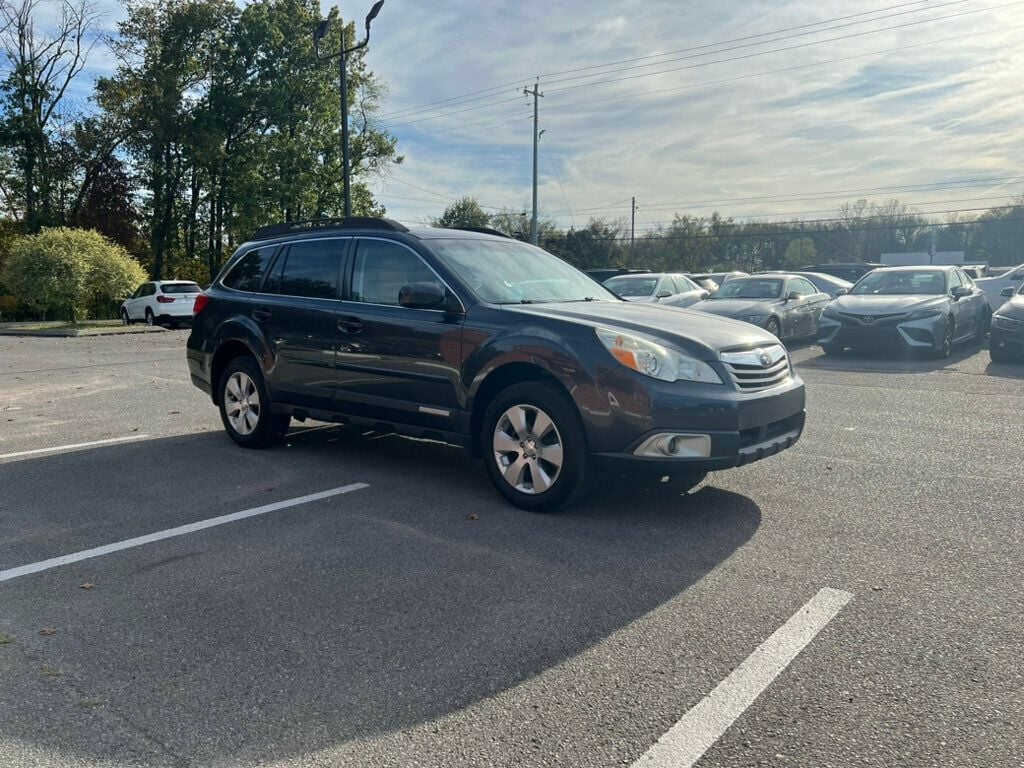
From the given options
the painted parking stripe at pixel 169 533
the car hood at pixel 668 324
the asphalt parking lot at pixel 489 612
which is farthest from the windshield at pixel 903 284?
the painted parking stripe at pixel 169 533

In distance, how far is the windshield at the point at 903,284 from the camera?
13633mm

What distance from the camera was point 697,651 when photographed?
10.5ft

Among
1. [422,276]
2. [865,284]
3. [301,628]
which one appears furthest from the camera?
[865,284]

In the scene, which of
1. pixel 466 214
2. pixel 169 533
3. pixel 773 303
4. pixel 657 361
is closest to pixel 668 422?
pixel 657 361

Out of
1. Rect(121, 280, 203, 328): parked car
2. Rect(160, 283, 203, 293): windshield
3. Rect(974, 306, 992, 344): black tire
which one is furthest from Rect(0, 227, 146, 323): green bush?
Rect(974, 306, 992, 344): black tire

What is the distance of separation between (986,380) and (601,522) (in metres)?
8.19

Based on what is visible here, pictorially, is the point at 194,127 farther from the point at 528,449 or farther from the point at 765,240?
the point at 765,240

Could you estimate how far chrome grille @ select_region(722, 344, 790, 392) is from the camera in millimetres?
4855

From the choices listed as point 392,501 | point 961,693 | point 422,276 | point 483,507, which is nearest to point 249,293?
point 422,276

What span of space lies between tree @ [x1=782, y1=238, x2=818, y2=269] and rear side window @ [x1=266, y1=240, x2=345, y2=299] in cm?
8499

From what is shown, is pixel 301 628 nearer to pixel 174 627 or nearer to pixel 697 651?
pixel 174 627

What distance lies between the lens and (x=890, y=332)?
1285 cm

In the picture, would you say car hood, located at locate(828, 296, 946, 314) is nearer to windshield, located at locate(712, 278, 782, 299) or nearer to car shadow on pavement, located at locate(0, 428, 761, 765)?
windshield, located at locate(712, 278, 782, 299)

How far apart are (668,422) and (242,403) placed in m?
4.07
